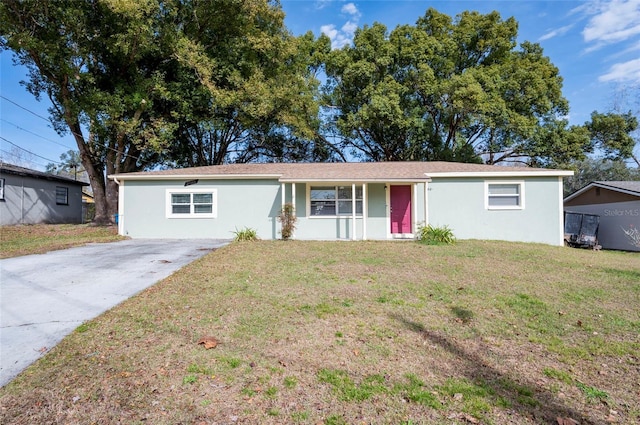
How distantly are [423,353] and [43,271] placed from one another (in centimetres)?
701

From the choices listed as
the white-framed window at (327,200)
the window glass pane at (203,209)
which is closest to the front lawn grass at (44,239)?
the window glass pane at (203,209)

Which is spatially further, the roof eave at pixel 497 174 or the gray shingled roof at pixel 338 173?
the roof eave at pixel 497 174

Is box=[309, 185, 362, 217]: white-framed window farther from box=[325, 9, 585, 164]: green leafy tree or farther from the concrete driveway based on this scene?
box=[325, 9, 585, 164]: green leafy tree

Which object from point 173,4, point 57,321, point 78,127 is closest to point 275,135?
point 173,4

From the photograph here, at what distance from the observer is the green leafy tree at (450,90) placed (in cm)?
1811

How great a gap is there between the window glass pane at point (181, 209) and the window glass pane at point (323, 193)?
15.1ft

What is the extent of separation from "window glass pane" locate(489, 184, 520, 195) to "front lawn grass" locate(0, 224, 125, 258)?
44.3ft

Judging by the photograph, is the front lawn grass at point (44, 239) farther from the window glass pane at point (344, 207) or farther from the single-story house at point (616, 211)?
the single-story house at point (616, 211)

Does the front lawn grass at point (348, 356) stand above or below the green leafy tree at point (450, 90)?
below

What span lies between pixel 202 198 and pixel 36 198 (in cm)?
1158

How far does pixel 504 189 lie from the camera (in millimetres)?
11984

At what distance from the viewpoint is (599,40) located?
1409cm

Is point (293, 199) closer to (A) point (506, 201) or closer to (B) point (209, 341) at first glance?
(A) point (506, 201)

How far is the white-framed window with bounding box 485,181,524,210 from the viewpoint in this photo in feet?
39.1
